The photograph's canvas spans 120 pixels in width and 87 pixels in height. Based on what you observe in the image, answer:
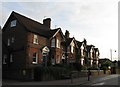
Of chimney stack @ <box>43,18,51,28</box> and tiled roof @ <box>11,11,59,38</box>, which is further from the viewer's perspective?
chimney stack @ <box>43,18,51,28</box>

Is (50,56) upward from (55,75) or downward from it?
upward

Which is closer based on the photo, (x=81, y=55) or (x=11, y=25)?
(x=11, y=25)

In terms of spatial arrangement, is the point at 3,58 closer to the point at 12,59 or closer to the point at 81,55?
the point at 12,59

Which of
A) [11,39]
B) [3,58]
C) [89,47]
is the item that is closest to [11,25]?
[11,39]

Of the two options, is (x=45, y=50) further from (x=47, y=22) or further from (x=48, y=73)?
(x=47, y=22)

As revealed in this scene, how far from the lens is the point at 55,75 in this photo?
35.3 meters

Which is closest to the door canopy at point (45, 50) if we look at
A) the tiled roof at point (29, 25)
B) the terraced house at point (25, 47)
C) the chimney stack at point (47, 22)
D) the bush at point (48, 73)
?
the terraced house at point (25, 47)

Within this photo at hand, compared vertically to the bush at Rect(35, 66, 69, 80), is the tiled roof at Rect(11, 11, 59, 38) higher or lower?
higher

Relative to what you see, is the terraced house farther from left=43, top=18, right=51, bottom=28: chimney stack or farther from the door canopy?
left=43, top=18, right=51, bottom=28: chimney stack

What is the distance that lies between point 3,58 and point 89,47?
3779cm

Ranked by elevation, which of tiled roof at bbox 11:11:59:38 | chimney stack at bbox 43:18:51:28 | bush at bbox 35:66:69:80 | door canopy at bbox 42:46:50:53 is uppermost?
chimney stack at bbox 43:18:51:28

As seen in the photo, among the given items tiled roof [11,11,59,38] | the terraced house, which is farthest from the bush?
tiled roof [11,11,59,38]

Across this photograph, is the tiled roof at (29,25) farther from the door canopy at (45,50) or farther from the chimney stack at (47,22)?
the chimney stack at (47,22)

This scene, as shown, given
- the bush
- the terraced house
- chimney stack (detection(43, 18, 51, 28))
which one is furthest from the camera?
chimney stack (detection(43, 18, 51, 28))
